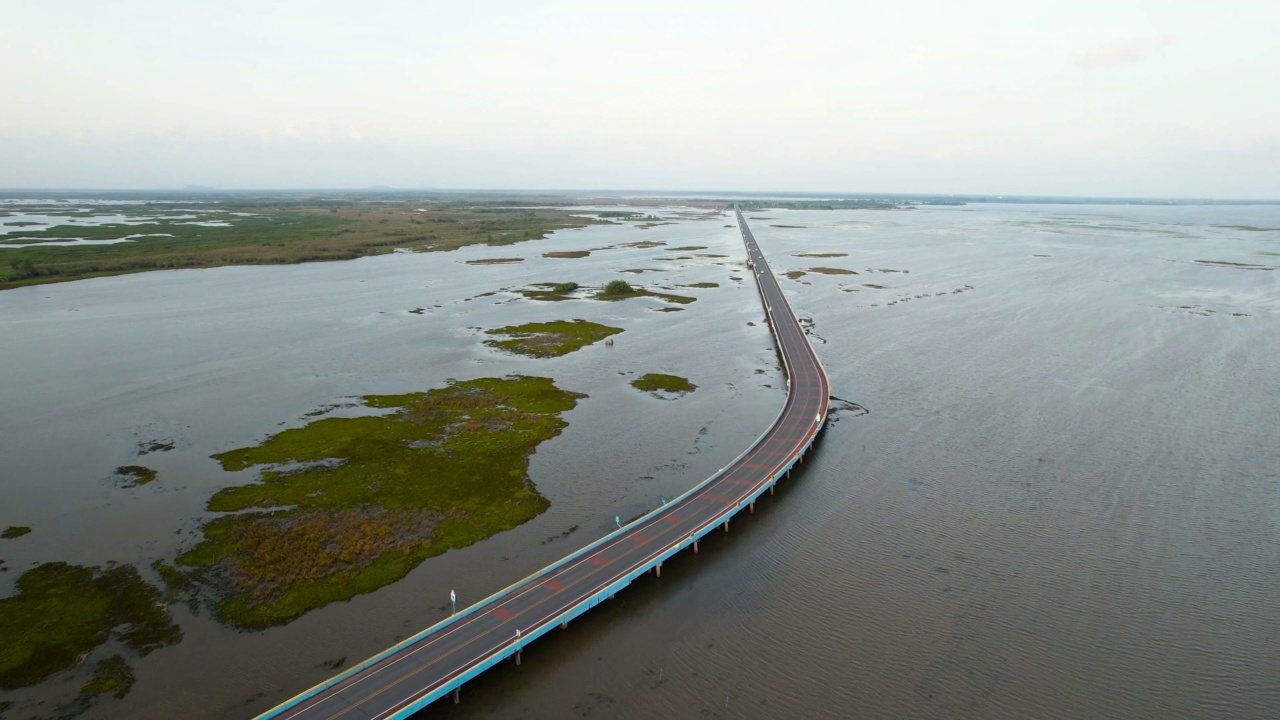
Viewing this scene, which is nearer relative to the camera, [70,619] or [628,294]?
[70,619]

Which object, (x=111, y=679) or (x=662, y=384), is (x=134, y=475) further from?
(x=662, y=384)

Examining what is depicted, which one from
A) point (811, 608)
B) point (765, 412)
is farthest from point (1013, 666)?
point (765, 412)

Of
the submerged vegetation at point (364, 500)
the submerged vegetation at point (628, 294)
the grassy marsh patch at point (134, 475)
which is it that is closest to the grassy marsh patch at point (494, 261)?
the submerged vegetation at point (628, 294)

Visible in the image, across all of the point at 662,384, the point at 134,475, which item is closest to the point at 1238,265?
the point at 662,384

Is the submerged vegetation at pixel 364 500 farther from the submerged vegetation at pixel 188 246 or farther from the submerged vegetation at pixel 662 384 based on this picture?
the submerged vegetation at pixel 188 246

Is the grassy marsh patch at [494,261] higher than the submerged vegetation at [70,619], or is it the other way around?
the grassy marsh patch at [494,261]

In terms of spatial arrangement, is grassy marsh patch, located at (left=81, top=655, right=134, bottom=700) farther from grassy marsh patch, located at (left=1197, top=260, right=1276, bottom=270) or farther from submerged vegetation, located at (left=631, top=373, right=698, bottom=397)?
grassy marsh patch, located at (left=1197, top=260, right=1276, bottom=270)
